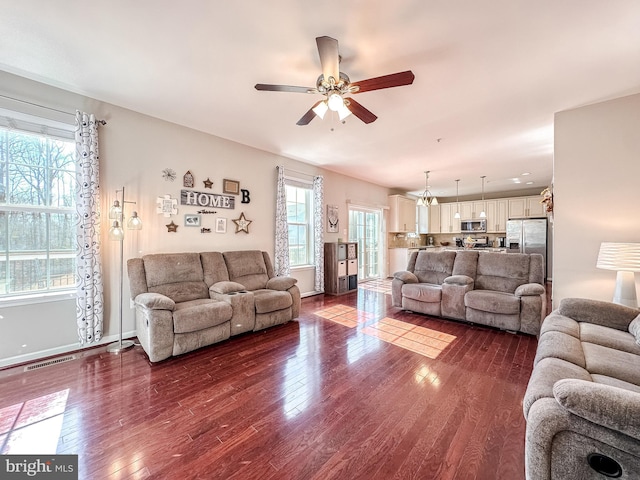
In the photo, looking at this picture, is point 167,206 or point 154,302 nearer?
point 154,302

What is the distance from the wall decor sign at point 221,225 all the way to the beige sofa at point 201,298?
0.41 metres

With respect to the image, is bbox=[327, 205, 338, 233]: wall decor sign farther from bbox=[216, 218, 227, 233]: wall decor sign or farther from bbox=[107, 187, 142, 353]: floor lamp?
bbox=[107, 187, 142, 353]: floor lamp

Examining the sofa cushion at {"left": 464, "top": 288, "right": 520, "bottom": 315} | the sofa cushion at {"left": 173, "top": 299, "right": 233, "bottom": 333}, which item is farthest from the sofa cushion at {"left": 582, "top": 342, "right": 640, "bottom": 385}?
the sofa cushion at {"left": 173, "top": 299, "right": 233, "bottom": 333}

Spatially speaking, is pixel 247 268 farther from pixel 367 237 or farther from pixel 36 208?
pixel 367 237

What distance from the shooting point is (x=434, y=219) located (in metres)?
9.31

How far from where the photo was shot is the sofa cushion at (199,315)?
9.08ft

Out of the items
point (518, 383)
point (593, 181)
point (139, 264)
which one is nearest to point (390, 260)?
point (593, 181)

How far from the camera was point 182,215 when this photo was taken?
12.4ft

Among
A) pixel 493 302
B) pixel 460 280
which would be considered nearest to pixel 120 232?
pixel 460 280

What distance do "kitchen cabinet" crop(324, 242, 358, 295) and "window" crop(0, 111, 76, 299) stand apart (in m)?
4.13

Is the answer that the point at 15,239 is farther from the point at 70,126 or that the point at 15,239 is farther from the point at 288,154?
the point at 288,154

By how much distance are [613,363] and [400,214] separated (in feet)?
22.2

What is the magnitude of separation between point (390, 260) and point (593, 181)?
5299 mm

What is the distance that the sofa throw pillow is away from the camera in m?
1.96
